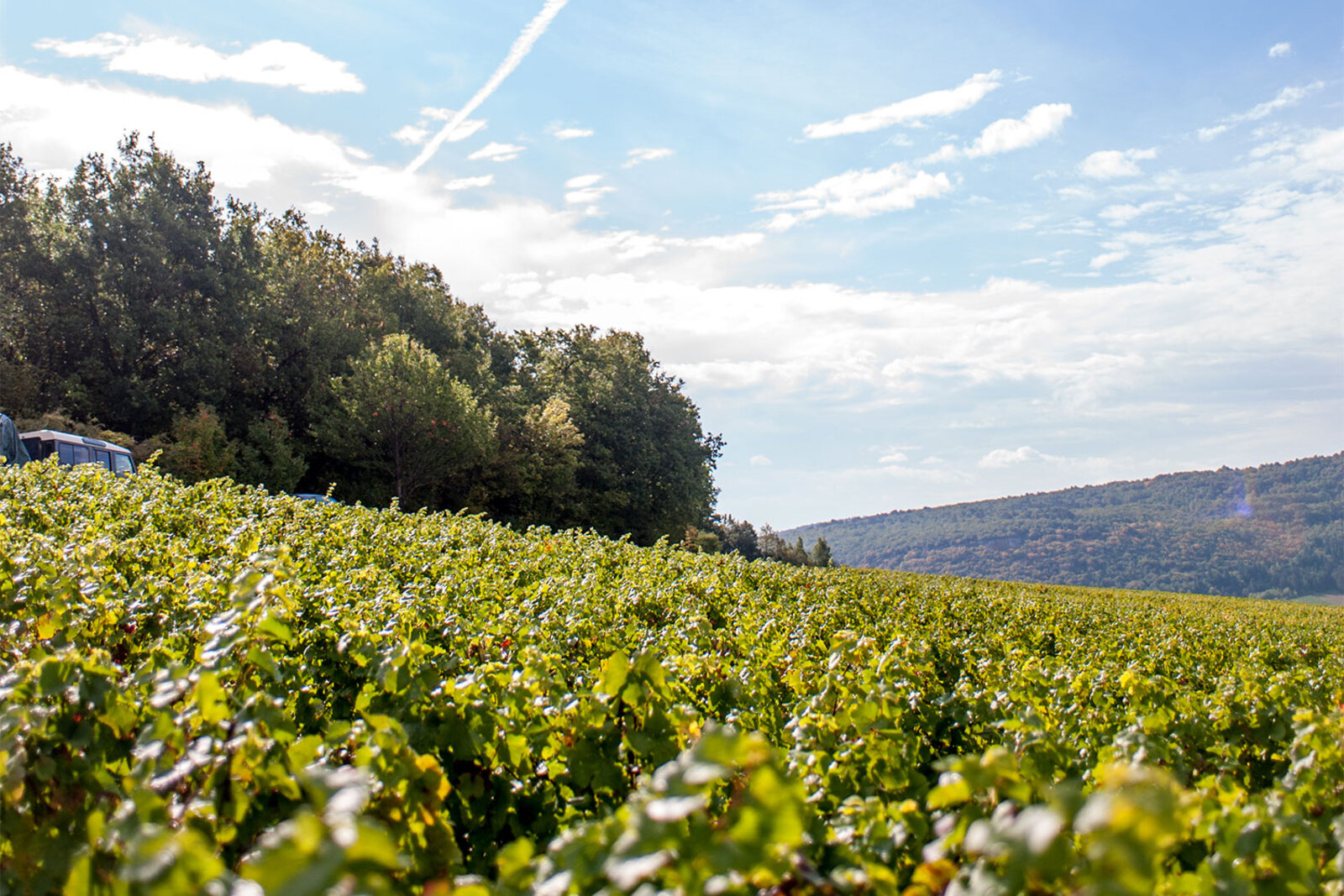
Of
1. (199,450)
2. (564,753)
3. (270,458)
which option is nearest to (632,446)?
(270,458)

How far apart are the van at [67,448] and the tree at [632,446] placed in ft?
72.4

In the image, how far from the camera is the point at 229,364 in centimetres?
3719

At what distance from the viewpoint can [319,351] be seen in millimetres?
40938

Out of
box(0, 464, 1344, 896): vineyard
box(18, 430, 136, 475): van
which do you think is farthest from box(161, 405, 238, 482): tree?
box(0, 464, 1344, 896): vineyard

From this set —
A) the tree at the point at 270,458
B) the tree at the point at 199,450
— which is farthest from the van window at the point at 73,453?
the tree at the point at 270,458

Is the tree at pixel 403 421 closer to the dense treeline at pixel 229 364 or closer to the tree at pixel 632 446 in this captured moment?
the dense treeline at pixel 229 364

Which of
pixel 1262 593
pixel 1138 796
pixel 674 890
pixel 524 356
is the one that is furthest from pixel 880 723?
pixel 1262 593

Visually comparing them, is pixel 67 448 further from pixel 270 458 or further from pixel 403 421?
pixel 403 421

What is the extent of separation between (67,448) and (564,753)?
2834 cm

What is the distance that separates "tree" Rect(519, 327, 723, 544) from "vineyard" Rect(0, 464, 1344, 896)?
131 ft

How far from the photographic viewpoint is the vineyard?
1.54 m

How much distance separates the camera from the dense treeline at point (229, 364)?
35.4m

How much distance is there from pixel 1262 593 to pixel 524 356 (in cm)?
15928

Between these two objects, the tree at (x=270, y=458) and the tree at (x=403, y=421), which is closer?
the tree at (x=270, y=458)
